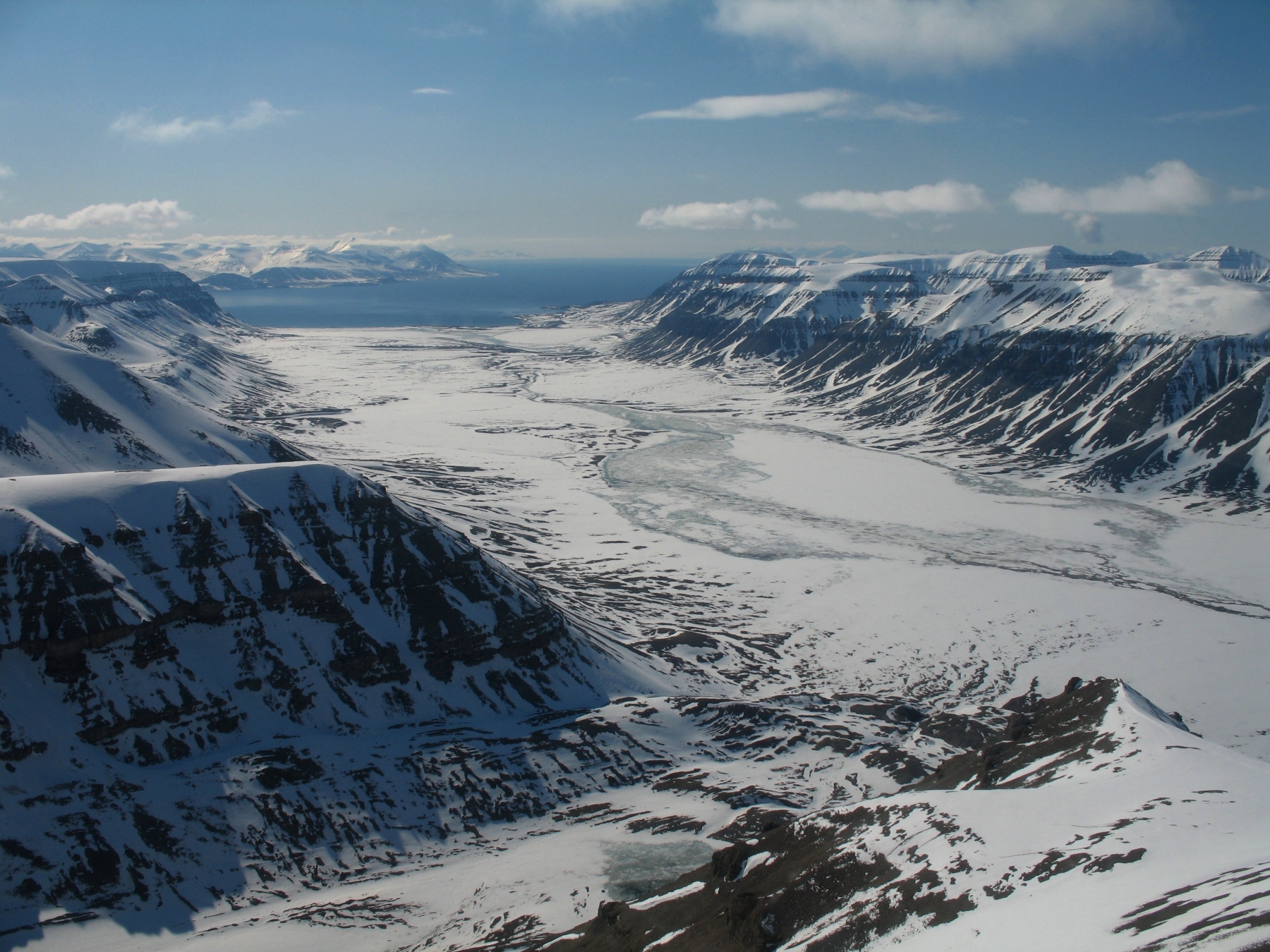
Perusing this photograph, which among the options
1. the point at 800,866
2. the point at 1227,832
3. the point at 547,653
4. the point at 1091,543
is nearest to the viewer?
the point at 1227,832

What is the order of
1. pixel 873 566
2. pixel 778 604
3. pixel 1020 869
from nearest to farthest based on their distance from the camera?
pixel 1020 869, pixel 778 604, pixel 873 566

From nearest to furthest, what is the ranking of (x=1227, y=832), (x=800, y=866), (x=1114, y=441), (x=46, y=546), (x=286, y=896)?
(x=1227, y=832) < (x=800, y=866) < (x=286, y=896) < (x=46, y=546) < (x=1114, y=441)

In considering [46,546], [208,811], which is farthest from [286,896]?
[46,546]

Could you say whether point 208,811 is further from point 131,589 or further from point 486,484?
point 486,484

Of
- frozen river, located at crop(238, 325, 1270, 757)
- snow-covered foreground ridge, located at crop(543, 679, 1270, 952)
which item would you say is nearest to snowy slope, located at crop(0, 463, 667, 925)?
frozen river, located at crop(238, 325, 1270, 757)

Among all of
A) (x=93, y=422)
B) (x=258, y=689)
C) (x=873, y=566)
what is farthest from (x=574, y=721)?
(x=93, y=422)

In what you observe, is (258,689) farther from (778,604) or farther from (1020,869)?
(778,604)

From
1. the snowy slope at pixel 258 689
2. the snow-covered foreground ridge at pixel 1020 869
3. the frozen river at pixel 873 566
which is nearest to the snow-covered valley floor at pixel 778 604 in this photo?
the frozen river at pixel 873 566
